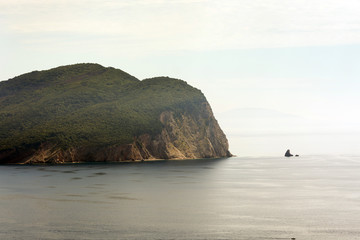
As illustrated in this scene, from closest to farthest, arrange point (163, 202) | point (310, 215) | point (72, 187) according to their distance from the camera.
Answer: point (310, 215), point (163, 202), point (72, 187)

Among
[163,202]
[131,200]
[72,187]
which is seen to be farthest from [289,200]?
[72,187]

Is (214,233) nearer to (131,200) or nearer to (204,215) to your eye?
(204,215)

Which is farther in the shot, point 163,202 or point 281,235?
point 163,202

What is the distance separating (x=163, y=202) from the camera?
237ft

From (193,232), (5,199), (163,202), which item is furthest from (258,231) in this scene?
(5,199)

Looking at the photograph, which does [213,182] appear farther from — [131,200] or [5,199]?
[5,199]

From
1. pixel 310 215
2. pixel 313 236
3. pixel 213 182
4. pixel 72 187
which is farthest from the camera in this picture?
pixel 213 182

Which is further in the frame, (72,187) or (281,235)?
(72,187)

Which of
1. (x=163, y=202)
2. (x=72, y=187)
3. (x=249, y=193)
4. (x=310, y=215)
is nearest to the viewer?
(x=310, y=215)

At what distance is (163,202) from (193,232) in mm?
24643

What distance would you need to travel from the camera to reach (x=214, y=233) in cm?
4716

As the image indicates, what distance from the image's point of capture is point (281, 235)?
46.1m

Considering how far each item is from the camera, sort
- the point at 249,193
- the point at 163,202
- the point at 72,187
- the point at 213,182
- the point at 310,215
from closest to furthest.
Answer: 1. the point at 310,215
2. the point at 163,202
3. the point at 249,193
4. the point at 72,187
5. the point at 213,182

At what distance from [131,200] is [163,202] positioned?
5.38m
